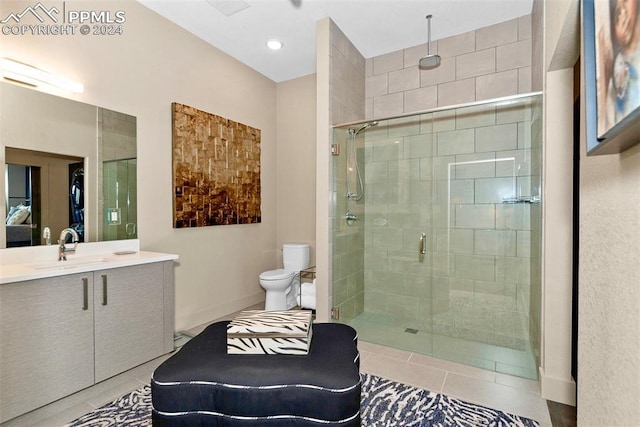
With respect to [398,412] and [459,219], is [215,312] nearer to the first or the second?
[398,412]

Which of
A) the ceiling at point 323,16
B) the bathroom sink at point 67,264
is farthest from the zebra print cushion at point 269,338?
the ceiling at point 323,16

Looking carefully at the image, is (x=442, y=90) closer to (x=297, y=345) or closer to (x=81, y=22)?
(x=297, y=345)

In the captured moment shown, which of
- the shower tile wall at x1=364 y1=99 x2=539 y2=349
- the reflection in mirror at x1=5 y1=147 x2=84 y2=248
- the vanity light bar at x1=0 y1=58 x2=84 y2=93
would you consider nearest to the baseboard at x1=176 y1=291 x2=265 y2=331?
the reflection in mirror at x1=5 y1=147 x2=84 y2=248

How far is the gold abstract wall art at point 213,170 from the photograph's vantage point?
2.91 metres

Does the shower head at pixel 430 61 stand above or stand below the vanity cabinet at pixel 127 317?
above

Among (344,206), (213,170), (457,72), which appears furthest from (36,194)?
(457,72)

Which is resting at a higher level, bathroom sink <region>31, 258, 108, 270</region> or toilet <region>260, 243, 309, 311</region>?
bathroom sink <region>31, 258, 108, 270</region>

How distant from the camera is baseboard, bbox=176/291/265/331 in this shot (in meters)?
2.96

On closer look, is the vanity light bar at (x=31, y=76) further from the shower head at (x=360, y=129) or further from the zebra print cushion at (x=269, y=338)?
the shower head at (x=360, y=129)

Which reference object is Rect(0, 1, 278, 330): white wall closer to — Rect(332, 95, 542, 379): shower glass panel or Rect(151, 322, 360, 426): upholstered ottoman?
Rect(332, 95, 542, 379): shower glass panel

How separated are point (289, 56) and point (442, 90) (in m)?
1.66

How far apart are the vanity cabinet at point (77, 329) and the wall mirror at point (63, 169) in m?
0.50

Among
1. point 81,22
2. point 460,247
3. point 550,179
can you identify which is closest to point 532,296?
point 460,247

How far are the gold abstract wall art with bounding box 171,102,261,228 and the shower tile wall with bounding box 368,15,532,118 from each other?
149 centimetres
